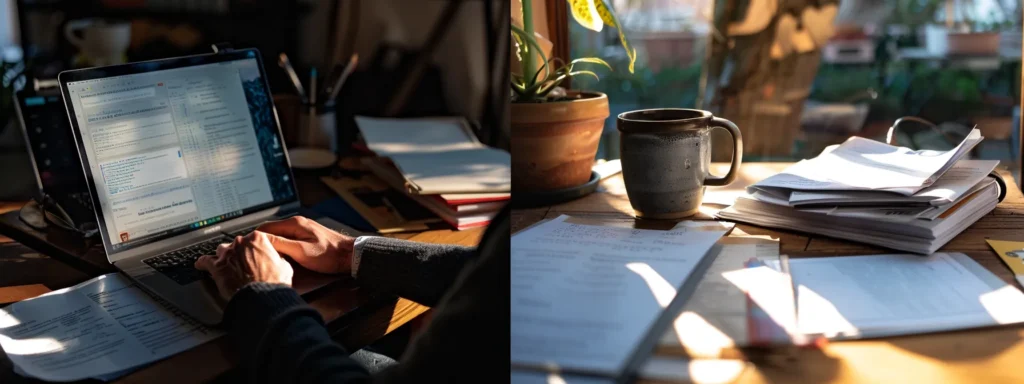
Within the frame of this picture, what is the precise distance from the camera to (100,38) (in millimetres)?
556

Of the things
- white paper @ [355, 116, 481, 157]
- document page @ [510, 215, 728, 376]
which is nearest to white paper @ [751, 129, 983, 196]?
document page @ [510, 215, 728, 376]

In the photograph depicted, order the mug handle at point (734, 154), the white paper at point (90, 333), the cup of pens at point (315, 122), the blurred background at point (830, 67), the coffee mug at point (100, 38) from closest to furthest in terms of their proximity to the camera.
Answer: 1. the white paper at point (90, 333)
2. the coffee mug at point (100, 38)
3. the cup of pens at point (315, 122)
4. the mug handle at point (734, 154)
5. the blurred background at point (830, 67)

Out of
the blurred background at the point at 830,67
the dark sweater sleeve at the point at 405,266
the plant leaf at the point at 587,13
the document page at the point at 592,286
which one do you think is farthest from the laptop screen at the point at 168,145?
the blurred background at the point at 830,67

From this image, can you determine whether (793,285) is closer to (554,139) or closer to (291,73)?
(554,139)

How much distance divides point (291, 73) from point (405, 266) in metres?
0.22

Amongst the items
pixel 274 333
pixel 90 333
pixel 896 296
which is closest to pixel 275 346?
pixel 274 333

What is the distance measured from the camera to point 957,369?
0.48m

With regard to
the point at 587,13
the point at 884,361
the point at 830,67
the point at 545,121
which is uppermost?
the point at 587,13

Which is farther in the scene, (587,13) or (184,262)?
(587,13)

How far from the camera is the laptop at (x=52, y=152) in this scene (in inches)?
21.7

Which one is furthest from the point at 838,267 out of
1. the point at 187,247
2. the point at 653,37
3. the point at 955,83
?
the point at 955,83

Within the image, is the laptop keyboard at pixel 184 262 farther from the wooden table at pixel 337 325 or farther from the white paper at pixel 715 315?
the white paper at pixel 715 315

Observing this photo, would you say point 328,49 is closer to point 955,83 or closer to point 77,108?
point 77,108

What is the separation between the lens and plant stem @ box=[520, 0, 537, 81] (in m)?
0.84
